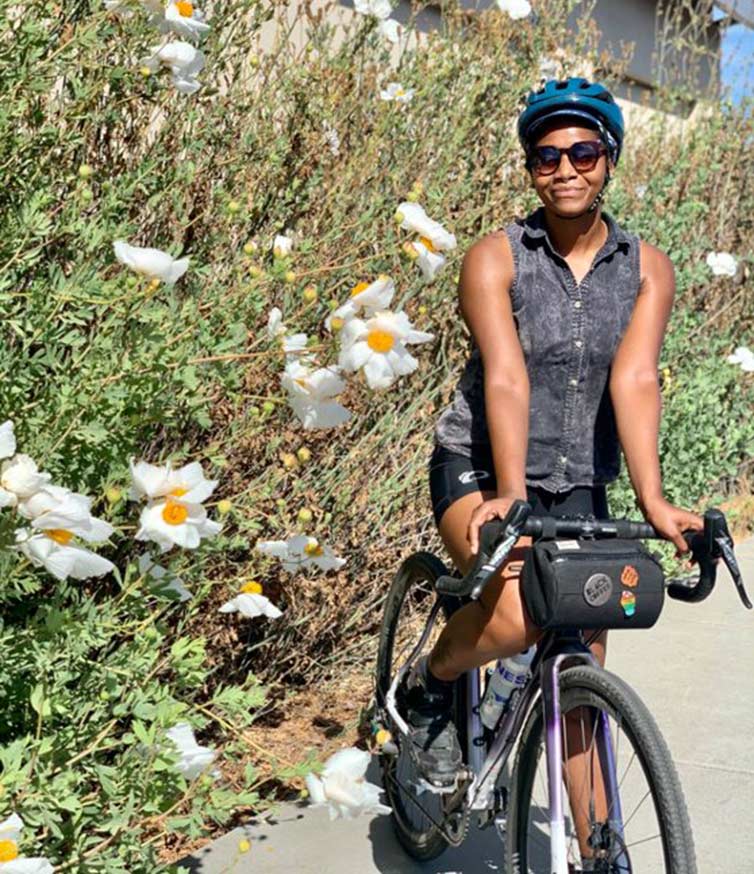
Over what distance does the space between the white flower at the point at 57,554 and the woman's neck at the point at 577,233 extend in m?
1.42

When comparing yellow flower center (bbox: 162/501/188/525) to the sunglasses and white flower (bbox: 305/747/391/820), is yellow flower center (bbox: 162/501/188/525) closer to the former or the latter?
white flower (bbox: 305/747/391/820)

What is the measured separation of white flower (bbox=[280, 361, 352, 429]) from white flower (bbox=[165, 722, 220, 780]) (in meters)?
0.74

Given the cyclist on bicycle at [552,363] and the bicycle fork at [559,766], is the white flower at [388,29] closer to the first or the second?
the cyclist on bicycle at [552,363]

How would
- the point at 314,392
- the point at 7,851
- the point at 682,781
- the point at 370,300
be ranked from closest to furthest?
the point at 7,851 → the point at 370,300 → the point at 314,392 → the point at 682,781

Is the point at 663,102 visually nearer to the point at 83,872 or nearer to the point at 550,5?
the point at 550,5

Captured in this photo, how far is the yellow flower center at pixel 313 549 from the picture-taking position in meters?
3.35

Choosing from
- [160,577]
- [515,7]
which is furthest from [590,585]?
[515,7]

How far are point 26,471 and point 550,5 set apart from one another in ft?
15.9

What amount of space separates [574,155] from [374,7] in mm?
1847

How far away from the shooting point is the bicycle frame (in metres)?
2.64

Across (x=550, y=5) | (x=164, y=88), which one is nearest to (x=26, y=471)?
(x=164, y=88)

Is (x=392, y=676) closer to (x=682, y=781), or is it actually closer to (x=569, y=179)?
(x=682, y=781)

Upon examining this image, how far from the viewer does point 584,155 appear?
9.78 feet

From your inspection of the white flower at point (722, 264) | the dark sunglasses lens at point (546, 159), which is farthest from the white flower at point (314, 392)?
the white flower at point (722, 264)
